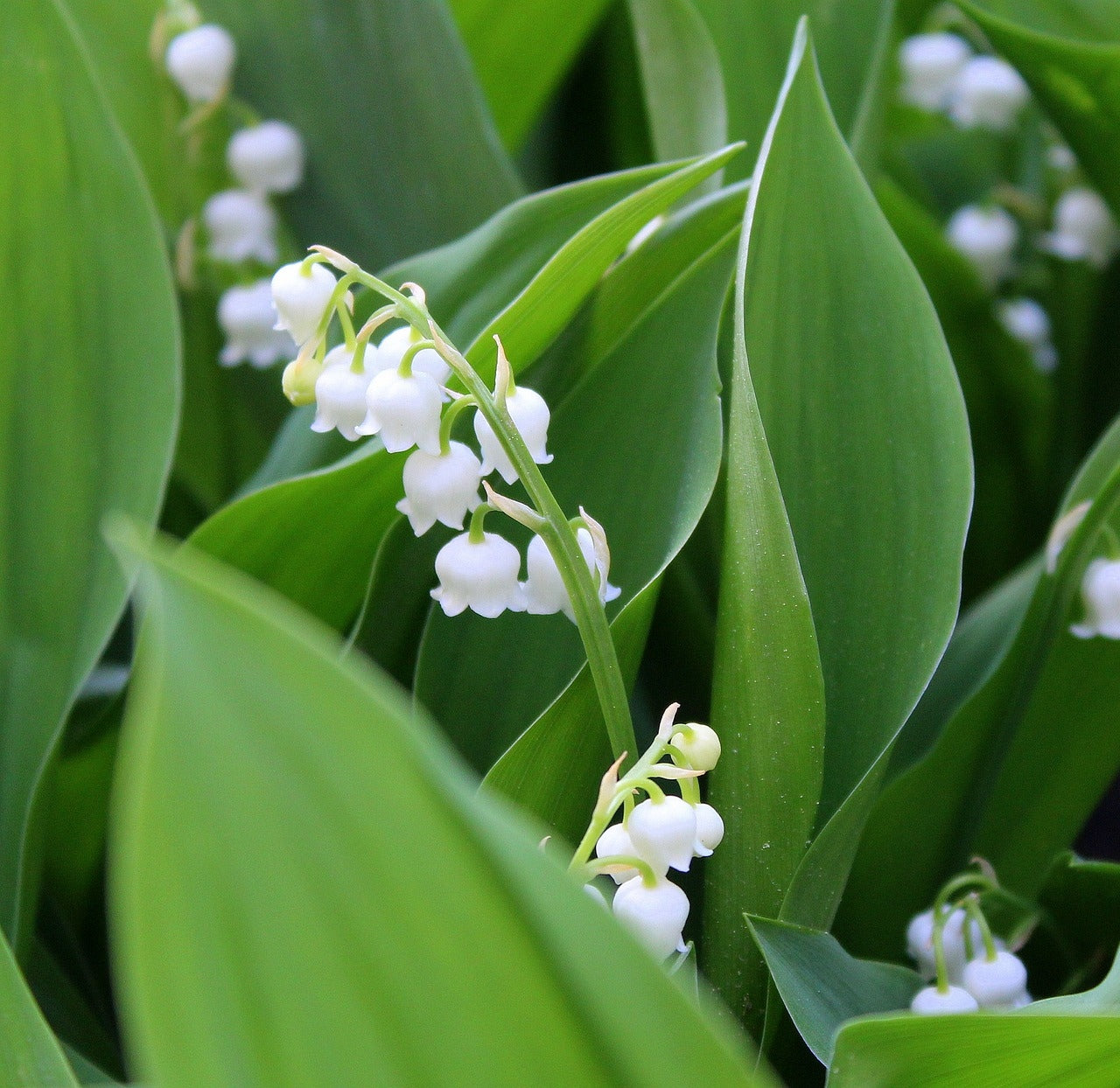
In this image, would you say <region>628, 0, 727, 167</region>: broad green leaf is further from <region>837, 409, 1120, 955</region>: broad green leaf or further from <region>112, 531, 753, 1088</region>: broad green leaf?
<region>112, 531, 753, 1088</region>: broad green leaf

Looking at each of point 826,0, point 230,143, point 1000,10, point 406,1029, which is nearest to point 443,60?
point 230,143

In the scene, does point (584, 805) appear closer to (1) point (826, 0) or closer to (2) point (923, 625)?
(2) point (923, 625)

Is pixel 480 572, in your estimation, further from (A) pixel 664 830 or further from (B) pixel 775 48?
(B) pixel 775 48

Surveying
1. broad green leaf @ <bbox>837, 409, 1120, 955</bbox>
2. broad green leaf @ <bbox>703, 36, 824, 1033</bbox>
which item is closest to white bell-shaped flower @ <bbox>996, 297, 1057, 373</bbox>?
broad green leaf @ <bbox>837, 409, 1120, 955</bbox>

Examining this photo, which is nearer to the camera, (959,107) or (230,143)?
(230,143)

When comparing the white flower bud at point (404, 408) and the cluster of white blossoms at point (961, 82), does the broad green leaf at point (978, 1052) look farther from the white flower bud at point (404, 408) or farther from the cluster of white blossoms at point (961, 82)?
the cluster of white blossoms at point (961, 82)

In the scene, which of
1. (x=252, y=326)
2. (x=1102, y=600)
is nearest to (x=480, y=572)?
(x=1102, y=600)

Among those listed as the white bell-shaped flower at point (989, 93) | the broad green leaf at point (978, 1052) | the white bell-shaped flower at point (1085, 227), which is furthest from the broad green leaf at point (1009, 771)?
the white bell-shaped flower at point (989, 93)
